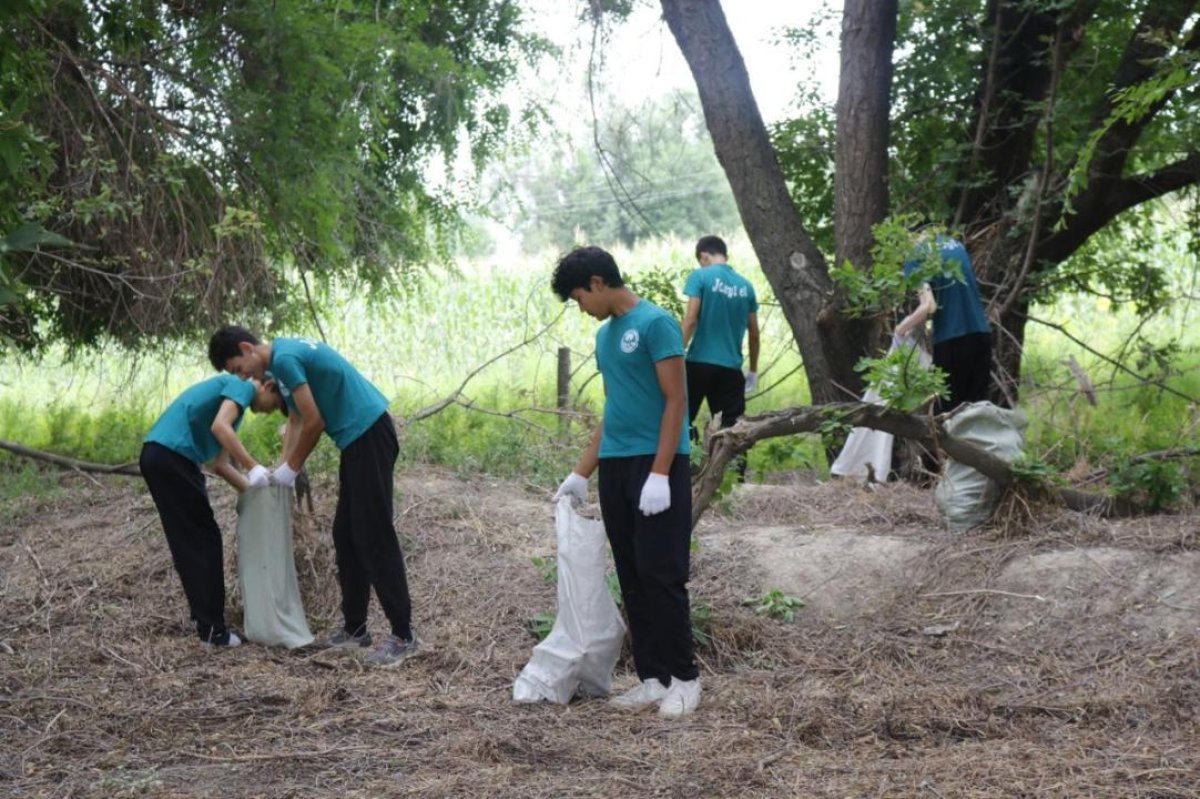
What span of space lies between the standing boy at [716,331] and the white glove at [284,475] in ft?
9.19

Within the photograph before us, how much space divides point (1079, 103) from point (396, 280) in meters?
5.66

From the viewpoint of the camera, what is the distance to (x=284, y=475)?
6043 millimetres

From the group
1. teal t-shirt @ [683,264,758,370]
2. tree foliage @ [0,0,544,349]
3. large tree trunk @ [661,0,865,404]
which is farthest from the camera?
large tree trunk @ [661,0,865,404]

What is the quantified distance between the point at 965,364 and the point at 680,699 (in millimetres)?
3520

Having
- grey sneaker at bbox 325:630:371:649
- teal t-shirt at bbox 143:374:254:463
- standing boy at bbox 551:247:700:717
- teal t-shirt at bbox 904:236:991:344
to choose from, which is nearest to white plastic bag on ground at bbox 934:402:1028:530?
teal t-shirt at bbox 904:236:991:344

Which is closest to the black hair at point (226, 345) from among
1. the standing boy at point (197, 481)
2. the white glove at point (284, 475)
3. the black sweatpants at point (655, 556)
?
the standing boy at point (197, 481)

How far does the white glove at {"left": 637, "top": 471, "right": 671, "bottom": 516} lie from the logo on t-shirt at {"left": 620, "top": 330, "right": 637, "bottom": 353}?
0.41 metres

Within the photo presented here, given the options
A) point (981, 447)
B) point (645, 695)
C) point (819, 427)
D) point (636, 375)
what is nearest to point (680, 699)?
point (645, 695)

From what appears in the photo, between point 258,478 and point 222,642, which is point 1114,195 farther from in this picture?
point 222,642

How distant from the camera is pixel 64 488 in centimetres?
949

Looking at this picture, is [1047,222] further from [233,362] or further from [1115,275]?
[233,362]

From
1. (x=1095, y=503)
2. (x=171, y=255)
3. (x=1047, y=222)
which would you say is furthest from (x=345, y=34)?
(x=1095, y=503)

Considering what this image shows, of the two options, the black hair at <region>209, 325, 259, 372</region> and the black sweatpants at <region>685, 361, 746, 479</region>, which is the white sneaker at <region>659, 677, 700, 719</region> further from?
the black sweatpants at <region>685, 361, 746, 479</region>

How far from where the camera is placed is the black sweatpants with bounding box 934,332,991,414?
7652 mm
